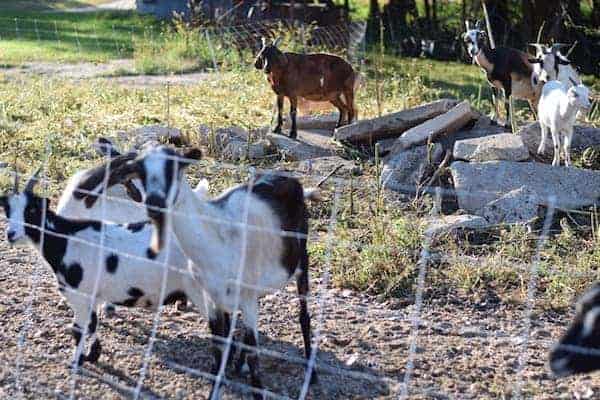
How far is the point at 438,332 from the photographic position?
18.9 feet

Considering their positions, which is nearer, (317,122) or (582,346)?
(582,346)

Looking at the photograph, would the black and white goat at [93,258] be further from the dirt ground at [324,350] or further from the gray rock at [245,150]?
the gray rock at [245,150]

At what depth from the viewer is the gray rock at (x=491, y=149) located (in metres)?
8.33

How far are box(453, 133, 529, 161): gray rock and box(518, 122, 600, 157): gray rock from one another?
3.02 feet

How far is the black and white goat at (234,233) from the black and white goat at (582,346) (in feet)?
5.16

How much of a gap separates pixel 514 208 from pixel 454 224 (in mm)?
530

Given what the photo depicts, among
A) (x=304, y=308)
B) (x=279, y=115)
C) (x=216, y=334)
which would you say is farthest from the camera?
(x=279, y=115)

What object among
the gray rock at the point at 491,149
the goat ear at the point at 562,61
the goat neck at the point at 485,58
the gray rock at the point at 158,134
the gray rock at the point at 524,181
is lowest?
the gray rock at the point at 158,134

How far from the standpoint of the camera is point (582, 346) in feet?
12.4

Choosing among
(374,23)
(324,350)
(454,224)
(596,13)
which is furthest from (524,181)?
(374,23)

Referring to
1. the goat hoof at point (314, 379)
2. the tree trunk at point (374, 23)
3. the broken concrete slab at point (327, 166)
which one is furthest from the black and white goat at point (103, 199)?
the tree trunk at point (374, 23)

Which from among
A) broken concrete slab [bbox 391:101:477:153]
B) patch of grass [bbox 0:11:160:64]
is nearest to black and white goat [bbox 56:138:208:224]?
broken concrete slab [bbox 391:101:477:153]

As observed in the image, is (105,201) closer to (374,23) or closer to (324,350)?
(324,350)

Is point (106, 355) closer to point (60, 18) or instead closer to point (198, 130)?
point (198, 130)
